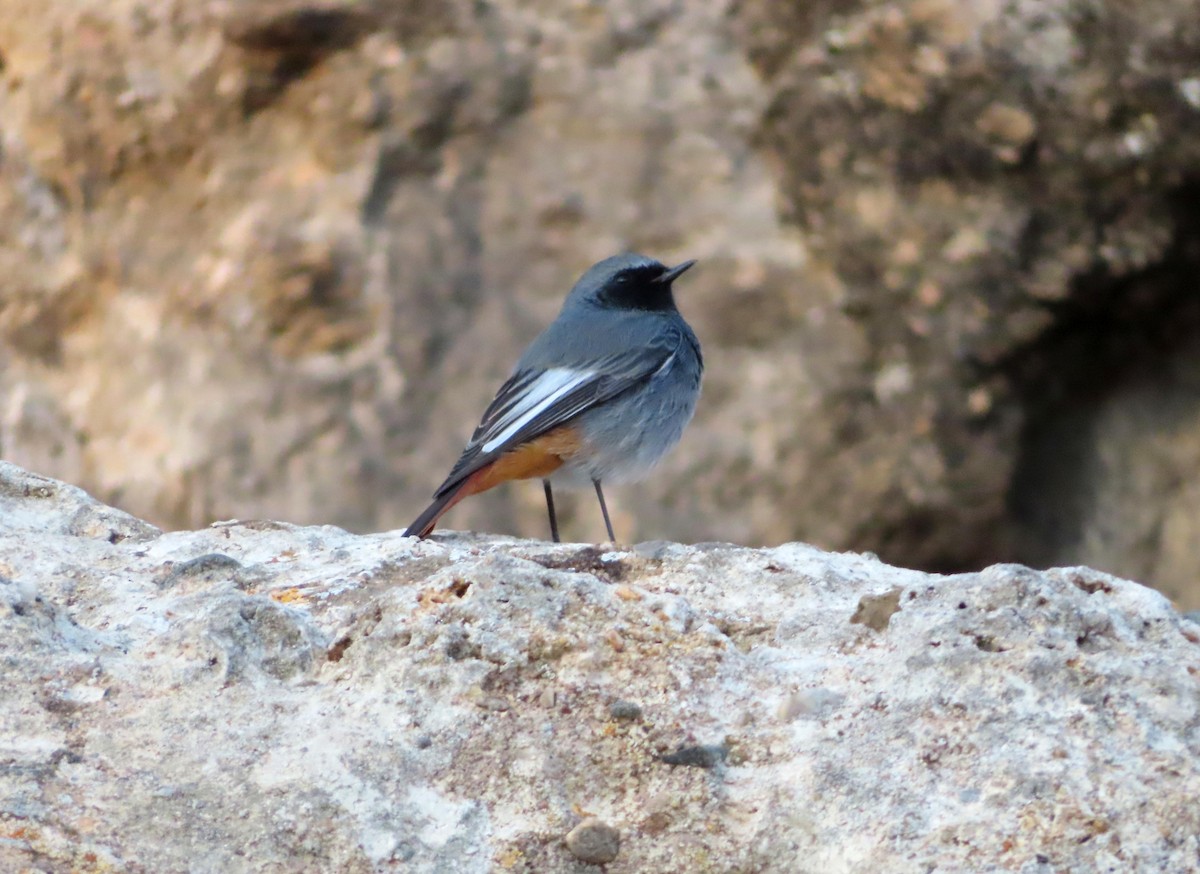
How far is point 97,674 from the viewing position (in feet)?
9.27

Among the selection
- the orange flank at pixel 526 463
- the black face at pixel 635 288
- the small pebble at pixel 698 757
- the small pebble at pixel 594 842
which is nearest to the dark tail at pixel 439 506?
the orange flank at pixel 526 463

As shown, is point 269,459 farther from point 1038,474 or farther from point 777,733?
point 777,733

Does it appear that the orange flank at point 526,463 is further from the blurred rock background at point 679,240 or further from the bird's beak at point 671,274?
the blurred rock background at point 679,240

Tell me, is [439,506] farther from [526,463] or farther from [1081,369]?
[1081,369]

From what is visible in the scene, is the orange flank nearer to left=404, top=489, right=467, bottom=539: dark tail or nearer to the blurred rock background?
left=404, top=489, right=467, bottom=539: dark tail

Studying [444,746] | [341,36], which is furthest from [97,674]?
[341,36]

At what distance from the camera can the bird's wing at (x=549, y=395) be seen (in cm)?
513

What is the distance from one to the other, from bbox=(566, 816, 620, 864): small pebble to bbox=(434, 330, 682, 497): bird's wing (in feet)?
7.82

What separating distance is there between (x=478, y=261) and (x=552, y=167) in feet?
1.88

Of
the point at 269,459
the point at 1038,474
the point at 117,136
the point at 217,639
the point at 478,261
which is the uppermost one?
the point at 217,639

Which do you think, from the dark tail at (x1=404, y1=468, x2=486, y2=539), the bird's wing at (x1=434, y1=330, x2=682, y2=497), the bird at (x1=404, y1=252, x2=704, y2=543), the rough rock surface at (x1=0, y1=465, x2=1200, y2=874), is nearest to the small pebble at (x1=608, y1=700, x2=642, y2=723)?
the rough rock surface at (x1=0, y1=465, x2=1200, y2=874)

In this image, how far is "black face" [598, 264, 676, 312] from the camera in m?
6.26

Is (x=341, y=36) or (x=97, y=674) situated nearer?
(x=97, y=674)

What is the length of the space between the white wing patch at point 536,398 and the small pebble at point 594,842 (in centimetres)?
255
